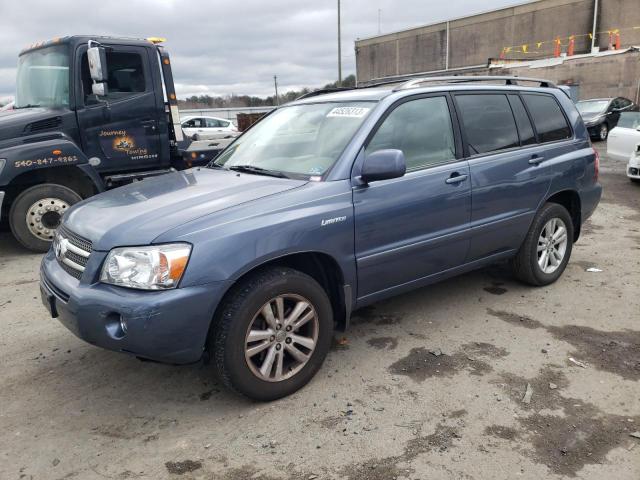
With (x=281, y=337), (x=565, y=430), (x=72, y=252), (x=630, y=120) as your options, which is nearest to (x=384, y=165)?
(x=281, y=337)

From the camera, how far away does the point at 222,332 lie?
9.14ft

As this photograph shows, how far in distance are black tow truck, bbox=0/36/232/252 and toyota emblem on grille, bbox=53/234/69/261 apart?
3.25 metres

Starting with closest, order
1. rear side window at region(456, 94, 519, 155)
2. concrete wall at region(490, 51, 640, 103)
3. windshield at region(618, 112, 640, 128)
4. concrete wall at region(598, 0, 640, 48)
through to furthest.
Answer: rear side window at region(456, 94, 519, 155), windshield at region(618, 112, 640, 128), concrete wall at region(490, 51, 640, 103), concrete wall at region(598, 0, 640, 48)

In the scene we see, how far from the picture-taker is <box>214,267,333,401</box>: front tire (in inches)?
111

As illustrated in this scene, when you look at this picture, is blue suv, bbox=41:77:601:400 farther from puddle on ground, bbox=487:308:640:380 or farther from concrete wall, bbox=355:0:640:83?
concrete wall, bbox=355:0:640:83

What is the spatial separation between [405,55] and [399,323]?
187 ft

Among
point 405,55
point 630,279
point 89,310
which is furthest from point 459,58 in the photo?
point 89,310

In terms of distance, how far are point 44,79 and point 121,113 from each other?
104 centimetres

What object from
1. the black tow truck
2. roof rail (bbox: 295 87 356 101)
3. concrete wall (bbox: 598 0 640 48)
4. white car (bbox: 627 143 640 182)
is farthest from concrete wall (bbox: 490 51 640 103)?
roof rail (bbox: 295 87 356 101)

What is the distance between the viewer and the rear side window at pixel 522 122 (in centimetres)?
443

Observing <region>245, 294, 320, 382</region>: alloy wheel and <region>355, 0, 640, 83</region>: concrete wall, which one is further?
<region>355, 0, 640, 83</region>: concrete wall

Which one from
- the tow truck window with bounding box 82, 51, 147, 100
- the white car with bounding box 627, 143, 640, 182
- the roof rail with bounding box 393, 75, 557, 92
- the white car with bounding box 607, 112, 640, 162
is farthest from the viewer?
the white car with bounding box 607, 112, 640, 162

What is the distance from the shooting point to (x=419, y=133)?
12.3 ft

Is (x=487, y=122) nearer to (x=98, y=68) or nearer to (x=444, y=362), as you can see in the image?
(x=444, y=362)
